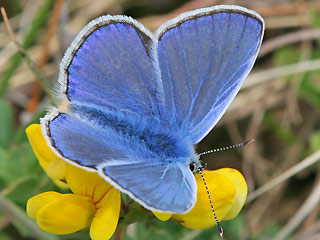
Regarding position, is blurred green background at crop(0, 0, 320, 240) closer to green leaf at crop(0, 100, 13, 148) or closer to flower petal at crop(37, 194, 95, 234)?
green leaf at crop(0, 100, 13, 148)

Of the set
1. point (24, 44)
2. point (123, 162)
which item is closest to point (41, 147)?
point (123, 162)

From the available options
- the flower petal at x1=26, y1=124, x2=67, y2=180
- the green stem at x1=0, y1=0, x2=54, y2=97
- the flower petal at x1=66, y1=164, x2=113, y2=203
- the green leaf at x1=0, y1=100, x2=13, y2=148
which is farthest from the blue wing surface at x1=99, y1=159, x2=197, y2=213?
the green stem at x1=0, y1=0, x2=54, y2=97

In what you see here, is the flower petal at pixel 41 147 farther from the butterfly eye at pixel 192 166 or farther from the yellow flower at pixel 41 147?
the butterfly eye at pixel 192 166

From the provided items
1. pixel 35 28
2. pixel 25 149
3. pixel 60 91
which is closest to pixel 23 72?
pixel 35 28

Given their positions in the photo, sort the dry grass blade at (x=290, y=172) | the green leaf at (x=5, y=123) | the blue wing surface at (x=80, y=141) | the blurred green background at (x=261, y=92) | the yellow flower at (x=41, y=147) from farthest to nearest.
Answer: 1. the blurred green background at (x=261, y=92)
2. the green leaf at (x=5, y=123)
3. the dry grass blade at (x=290, y=172)
4. the yellow flower at (x=41, y=147)
5. the blue wing surface at (x=80, y=141)

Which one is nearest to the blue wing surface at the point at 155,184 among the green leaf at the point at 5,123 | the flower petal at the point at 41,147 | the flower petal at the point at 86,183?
the flower petal at the point at 86,183

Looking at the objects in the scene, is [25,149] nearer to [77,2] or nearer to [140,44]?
[140,44]

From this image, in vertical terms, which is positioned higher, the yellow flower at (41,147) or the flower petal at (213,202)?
the yellow flower at (41,147)
